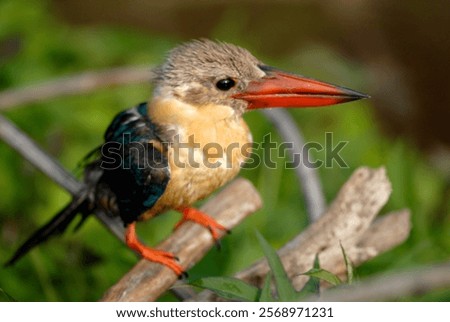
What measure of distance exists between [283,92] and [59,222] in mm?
682

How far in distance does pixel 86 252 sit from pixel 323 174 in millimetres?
842

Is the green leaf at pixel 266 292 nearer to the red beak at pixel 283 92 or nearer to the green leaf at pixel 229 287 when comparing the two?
the green leaf at pixel 229 287

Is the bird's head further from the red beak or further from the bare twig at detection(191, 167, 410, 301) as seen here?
the bare twig at detection(191, 167, 410, 301)

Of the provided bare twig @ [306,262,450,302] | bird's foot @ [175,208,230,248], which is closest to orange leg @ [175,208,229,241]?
bird's foot @ [175,208,230,248]

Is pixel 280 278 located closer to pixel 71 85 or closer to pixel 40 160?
pixel 40 160

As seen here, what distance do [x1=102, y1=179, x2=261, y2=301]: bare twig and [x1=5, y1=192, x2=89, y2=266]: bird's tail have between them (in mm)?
284

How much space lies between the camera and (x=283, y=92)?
1794mm

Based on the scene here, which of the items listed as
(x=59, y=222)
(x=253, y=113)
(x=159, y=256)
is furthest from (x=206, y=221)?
(x=253, y=113)

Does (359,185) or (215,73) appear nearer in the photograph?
(215,73)

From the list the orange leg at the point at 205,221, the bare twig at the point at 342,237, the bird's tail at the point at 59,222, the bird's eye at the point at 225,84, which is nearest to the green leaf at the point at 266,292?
the bare twig at the point at 342,237
